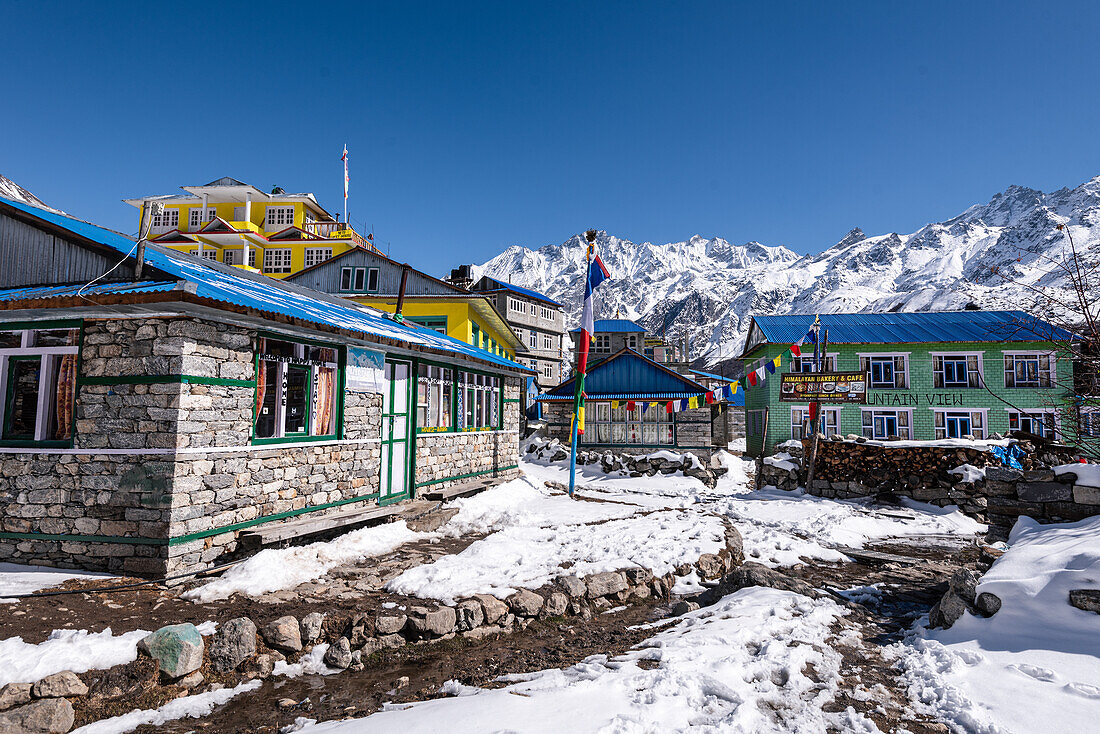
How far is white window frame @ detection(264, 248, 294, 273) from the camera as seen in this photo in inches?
1756

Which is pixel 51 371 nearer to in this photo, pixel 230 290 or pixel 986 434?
pixel 230 290

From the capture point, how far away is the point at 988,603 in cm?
536

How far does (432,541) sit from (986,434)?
2908cm

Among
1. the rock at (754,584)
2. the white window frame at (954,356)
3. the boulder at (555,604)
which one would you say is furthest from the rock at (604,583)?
the white window frame at (954,356)

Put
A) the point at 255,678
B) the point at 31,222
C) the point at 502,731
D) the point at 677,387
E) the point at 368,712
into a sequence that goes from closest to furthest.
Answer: the point at 502,731 < the point at 368,712 < the point at 255,678 < the point at 31,222 < the point at 677,387

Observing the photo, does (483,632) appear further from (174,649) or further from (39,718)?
(39,718)

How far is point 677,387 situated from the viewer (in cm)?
2431

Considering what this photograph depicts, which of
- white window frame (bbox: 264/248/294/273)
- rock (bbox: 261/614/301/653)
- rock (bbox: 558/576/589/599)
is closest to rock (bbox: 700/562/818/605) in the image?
rock (bbox: 558/576/589/599)

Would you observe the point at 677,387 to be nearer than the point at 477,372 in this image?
No

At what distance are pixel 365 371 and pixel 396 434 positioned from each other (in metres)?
1.85

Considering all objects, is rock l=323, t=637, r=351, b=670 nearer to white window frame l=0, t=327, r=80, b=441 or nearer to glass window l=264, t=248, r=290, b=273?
white window frame l=0, t=327, r=80, b=441

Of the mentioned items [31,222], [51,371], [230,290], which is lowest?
[51,371]

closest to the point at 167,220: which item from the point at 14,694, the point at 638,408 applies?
the point at 638,408

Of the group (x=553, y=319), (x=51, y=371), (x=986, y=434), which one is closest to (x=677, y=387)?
(x=986, y=434)
